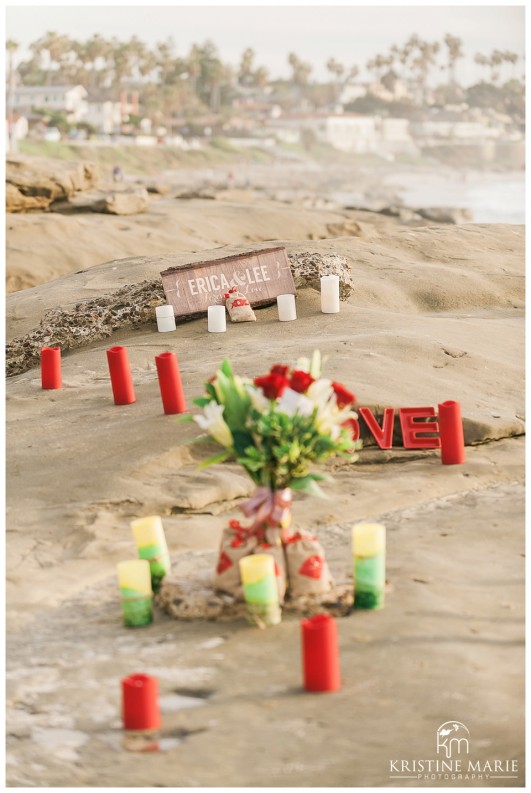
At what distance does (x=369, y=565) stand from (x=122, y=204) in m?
17.4

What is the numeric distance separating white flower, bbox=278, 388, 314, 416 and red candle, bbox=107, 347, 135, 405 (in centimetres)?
336

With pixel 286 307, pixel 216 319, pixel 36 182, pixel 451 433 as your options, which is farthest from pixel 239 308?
pixel 36 182

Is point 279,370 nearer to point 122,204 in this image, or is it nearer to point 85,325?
point 85,325

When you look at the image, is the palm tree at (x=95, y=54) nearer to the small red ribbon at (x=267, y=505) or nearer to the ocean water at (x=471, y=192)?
the ocean water at (x=471, y=192)

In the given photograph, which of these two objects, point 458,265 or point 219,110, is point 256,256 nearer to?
point 458,265

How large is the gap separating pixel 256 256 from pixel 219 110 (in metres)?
87.7

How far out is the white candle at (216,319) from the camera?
9.59 m

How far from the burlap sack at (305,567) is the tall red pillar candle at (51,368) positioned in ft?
14.0

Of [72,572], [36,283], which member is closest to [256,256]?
[72,572]

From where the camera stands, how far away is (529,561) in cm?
533

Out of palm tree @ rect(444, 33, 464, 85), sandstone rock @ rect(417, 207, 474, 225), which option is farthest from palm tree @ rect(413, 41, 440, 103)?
sandstone rock @ rect(417, 207, 474, 225)

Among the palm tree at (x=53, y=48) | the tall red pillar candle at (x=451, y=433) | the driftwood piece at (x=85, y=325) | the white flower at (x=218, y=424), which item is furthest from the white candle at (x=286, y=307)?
the palm tree at (x=53, y=48)

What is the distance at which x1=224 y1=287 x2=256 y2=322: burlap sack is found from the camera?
32.2 feet

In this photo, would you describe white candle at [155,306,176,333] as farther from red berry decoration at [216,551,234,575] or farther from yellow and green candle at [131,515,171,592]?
red berry decoration at [216,551,234,575]
